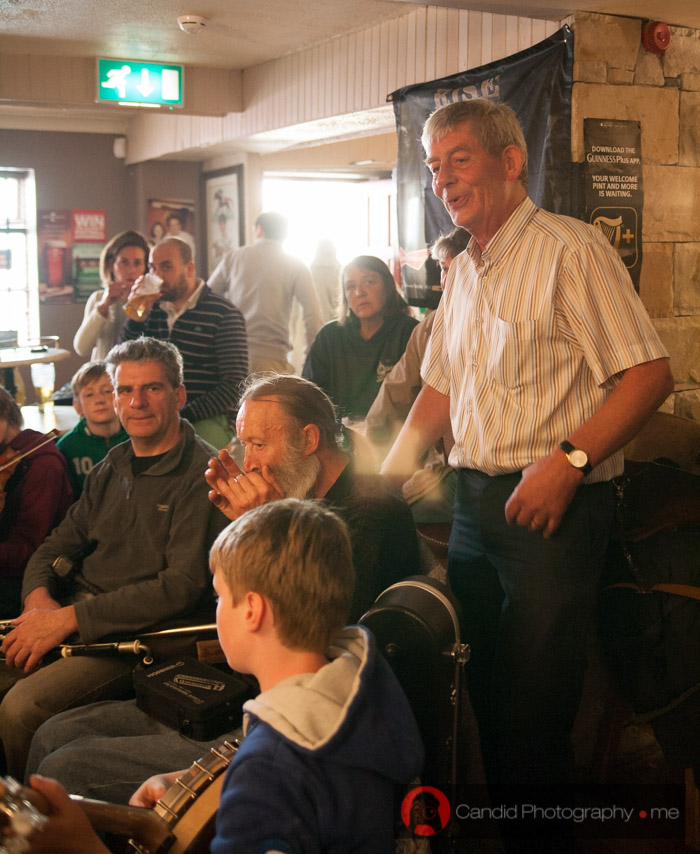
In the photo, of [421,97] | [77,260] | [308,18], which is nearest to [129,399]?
[421,97]

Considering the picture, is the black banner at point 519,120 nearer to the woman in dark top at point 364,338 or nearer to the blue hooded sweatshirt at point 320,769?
the woman in dark top at point 364,338

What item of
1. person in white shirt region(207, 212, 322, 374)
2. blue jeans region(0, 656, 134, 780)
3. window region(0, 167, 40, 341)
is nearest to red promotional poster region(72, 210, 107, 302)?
window region(0, 167, 40, 341)

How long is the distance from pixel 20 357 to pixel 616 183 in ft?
12.6

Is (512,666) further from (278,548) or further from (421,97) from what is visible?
(421,97)

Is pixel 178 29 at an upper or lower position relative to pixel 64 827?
upper

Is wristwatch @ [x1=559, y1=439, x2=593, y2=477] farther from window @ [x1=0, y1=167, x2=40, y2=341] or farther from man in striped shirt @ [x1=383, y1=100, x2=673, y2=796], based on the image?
window @ [x1=0, y1=167, x2=40, y2=341]

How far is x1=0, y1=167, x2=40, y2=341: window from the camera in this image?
8.20 m

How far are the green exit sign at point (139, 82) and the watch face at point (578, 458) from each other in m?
4.43

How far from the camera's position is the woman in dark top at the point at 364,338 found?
383 cm

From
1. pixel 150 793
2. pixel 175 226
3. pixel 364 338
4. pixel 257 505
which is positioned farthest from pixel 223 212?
pixel 150 793

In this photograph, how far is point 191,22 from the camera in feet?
14.6

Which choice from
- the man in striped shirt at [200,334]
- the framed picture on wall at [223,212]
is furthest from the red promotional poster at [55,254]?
the man in striped shirt at [200,334]

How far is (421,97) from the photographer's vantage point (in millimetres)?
3977

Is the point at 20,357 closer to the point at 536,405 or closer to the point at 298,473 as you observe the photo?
the point at 298,473
